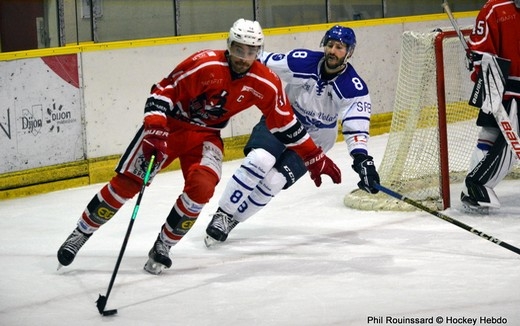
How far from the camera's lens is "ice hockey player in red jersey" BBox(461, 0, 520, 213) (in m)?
5.45

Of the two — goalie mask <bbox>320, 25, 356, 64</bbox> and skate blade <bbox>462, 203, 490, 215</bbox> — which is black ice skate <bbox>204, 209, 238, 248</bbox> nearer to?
goalie mask <bbox>320, 25, 356, 64</bbox>

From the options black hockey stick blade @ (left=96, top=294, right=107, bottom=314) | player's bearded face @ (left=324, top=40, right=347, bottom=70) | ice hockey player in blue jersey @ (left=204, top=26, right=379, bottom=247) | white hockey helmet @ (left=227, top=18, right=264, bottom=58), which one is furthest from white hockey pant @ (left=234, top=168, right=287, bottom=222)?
black hockey stick blade @ (left=96, top=294, right=107, bottom=314)

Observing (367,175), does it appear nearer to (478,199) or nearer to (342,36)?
(342,36)

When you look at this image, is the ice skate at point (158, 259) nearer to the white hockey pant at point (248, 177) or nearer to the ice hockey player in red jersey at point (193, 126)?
the ice hockey player in red jersey at point (193, 126)

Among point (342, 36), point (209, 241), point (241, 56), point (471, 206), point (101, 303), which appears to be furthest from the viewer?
point (471, 206)

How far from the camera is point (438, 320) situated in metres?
3.78

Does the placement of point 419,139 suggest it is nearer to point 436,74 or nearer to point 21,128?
point 436,74

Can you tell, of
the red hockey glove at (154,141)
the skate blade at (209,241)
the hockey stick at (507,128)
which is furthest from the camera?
the hockey stick at (507,128)

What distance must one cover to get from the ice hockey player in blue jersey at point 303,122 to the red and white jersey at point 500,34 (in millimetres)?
722

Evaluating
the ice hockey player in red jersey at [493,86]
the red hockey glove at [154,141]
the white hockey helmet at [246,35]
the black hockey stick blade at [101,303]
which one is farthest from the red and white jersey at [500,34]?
the black hockey stick blade at [101,303]

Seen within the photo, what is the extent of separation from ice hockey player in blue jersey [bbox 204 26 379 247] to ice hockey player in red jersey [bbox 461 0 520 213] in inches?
28.3

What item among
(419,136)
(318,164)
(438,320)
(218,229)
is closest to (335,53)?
(318,164)

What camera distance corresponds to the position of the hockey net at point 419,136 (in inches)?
224

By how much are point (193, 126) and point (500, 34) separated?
171 cm
